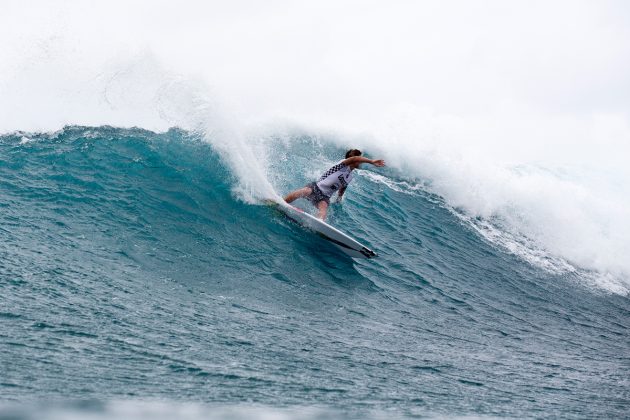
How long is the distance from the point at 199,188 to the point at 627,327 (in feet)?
27.5

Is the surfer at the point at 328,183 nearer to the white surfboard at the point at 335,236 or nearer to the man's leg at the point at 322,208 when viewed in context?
the man's leg at the point at 322,208

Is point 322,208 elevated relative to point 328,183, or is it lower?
lower

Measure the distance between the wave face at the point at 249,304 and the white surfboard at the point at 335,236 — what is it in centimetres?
15

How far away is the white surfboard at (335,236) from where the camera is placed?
9422 mm

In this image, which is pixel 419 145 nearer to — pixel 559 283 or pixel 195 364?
pixel 559 283

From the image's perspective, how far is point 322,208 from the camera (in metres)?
10.3

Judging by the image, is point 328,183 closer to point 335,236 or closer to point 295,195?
point 295,195

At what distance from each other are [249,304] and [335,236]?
2.94 m

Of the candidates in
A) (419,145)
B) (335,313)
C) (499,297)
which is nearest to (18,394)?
(335,313)

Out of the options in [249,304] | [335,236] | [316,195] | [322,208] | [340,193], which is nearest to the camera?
[249,304]

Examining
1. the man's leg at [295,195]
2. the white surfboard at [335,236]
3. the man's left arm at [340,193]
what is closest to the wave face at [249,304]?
the white surfboard at [335,236]

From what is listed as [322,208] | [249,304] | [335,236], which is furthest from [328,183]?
[249,304]

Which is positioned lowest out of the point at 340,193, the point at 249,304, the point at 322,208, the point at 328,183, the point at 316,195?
the point at 249,304

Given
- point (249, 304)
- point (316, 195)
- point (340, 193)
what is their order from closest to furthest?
point (249, 304) < point (316, 195) < point (340, 193)
